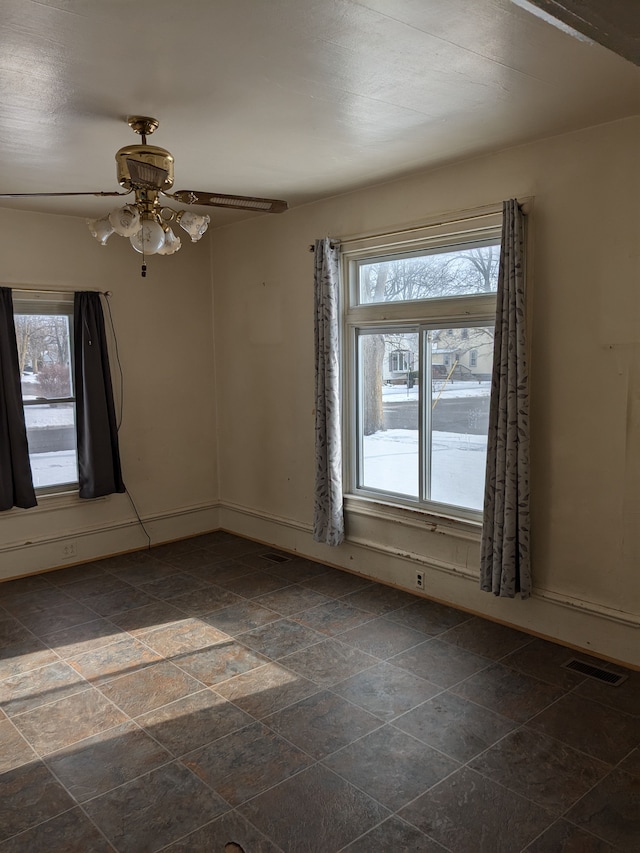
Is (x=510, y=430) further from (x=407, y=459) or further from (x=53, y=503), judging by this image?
(x=53, y=503)

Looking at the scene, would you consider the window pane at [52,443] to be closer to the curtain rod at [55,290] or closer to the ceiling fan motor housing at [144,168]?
the curtain rod at [55,290]

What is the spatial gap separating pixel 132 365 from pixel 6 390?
1053mm

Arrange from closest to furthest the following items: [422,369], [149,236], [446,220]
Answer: [149,236] < [446,220] < [422,369]

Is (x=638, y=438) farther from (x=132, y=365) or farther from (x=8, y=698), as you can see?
(x=132, y=365)

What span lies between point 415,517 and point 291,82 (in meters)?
2.67

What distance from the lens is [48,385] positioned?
4988 mm

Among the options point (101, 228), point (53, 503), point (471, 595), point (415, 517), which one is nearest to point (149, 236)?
point (101, 228)

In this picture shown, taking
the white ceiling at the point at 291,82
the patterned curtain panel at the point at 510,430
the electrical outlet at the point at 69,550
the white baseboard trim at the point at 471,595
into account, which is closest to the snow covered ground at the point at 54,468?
the electrical outlet at the point at 69,550

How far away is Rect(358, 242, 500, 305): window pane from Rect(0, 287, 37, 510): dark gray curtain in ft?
8.15

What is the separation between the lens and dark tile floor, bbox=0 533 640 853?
2264 millimetres

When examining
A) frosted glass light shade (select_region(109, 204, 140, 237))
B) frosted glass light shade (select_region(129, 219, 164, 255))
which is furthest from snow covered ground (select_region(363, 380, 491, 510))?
frosted glass light shade (select_region(109, 204, 140, 237))

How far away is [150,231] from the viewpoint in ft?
9.12

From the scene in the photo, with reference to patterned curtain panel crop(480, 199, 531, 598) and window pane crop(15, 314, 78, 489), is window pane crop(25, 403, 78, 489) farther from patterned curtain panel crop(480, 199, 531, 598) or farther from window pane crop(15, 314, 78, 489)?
patterned curtain panel crop(480, 199, 531, 598)

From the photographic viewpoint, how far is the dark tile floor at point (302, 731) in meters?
2.26
